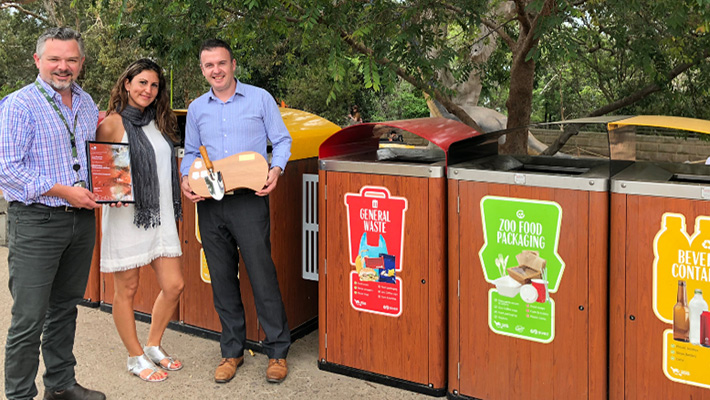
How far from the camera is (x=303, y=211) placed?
4551 millimetres

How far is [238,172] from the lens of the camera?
386cm

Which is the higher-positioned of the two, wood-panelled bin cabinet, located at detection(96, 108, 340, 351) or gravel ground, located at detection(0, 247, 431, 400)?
wood-panelled bin cabinet, located at detection(96, 108, 340, 351)

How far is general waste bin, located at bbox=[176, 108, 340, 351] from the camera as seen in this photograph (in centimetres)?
457

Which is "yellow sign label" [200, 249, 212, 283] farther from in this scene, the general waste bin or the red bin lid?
the red bin lid

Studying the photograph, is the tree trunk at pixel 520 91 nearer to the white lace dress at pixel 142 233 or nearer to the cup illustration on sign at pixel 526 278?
the cup illustration on sign at pixel 526 278

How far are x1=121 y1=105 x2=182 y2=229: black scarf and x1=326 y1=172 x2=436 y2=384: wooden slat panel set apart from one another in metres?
1.02

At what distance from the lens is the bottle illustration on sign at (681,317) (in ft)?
10.1

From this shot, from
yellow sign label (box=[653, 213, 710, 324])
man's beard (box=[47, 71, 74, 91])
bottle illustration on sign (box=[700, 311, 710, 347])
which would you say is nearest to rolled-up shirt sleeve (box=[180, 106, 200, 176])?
man's beard (box=[47, 71, 74, 91])

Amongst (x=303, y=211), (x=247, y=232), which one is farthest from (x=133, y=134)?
(x=303, y=211)

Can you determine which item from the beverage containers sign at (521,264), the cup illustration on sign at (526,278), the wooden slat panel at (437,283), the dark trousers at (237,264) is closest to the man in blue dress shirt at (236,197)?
the dark trousers at (237,264)

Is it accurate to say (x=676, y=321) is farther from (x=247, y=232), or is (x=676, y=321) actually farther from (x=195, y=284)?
(x=195, y=284)

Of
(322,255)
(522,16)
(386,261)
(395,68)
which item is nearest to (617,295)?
(386,261)

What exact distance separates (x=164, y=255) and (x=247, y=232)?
552 mm

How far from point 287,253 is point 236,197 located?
84cm
